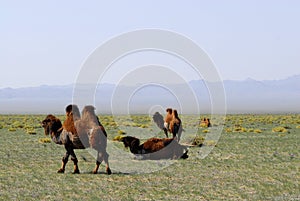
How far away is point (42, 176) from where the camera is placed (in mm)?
13789

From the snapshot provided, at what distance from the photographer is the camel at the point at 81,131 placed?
42.9 ft

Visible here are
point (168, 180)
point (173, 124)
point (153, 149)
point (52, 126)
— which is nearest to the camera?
point (168, 180)

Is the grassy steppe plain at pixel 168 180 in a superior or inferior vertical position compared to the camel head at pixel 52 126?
inferior

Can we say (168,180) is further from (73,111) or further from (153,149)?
(153,149)

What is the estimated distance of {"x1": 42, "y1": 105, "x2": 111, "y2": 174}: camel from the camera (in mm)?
13070

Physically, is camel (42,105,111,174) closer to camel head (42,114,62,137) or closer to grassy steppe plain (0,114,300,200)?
camel head (42,114,62,137)

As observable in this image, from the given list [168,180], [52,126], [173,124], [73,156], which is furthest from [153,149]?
[52,126]

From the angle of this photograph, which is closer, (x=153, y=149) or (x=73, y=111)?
(x=73, y=111)

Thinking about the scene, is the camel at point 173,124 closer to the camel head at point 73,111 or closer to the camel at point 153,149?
the camel at point 153,149

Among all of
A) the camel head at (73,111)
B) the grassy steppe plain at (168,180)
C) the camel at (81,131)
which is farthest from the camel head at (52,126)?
the grassy steppe plain at (168,180)

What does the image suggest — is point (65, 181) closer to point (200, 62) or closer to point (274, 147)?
point (200, 62)

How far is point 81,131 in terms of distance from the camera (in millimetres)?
13164

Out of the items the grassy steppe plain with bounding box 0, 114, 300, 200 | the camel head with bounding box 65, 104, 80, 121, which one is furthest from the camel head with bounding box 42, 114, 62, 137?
the grassy steppe plain with bounding box 0, 114, 300, 200

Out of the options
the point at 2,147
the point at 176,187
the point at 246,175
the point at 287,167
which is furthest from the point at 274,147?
the point at 2,147
